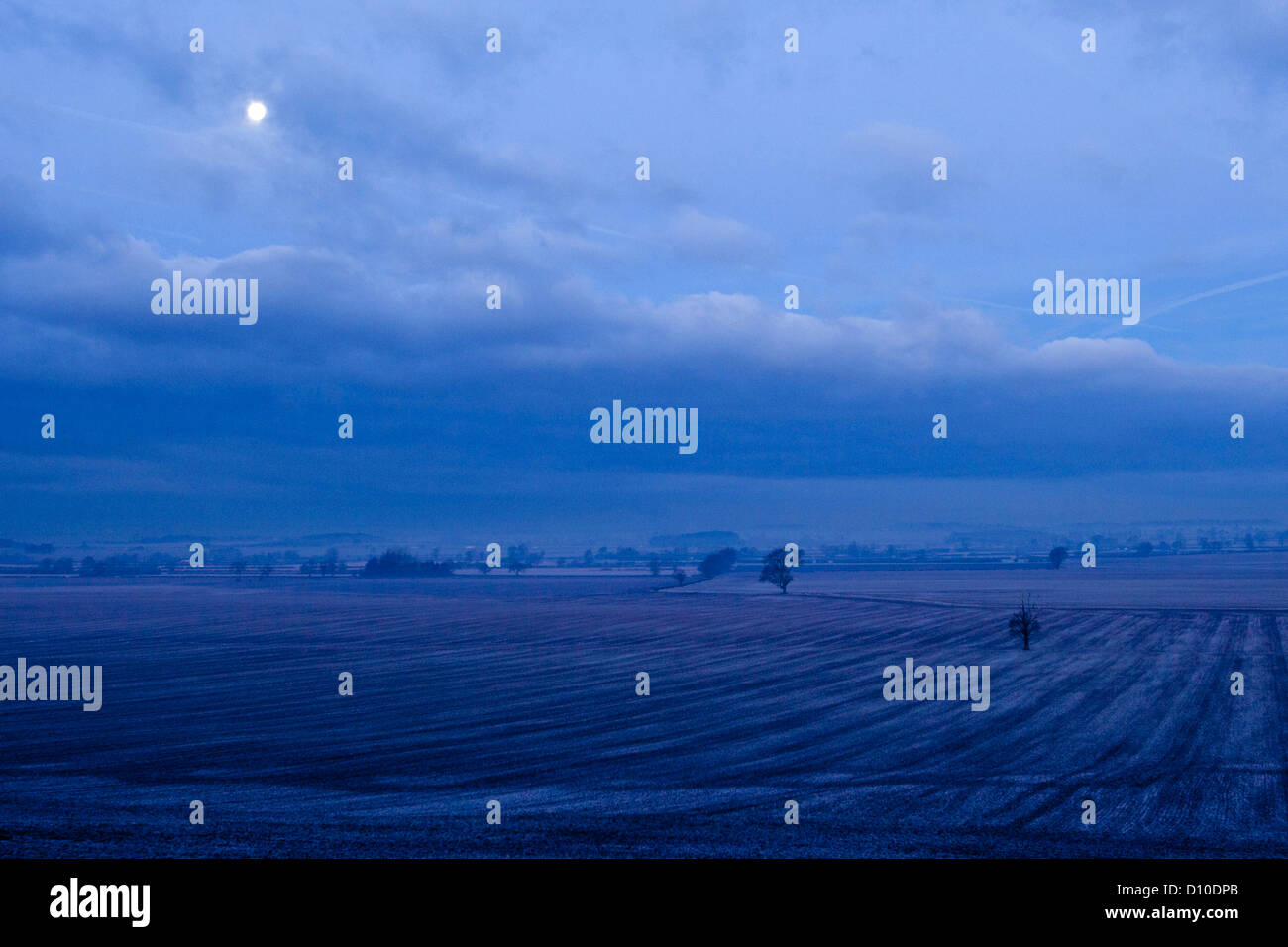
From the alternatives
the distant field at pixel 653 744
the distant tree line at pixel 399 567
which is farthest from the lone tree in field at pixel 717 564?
the distant field at pixel 653 744

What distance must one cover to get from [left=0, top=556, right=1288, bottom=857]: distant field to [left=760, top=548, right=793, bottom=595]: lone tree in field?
141 ft

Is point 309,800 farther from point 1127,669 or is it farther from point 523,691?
point 1127,669

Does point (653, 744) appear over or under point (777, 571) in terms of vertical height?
over

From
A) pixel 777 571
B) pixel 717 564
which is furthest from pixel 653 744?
pixel 717 564

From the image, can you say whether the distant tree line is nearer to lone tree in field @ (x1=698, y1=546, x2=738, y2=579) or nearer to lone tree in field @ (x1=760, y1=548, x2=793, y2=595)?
lone tree in field @ (x1=698, y1=546, x2=738, y2=579)

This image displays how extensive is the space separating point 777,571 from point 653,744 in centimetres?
8950

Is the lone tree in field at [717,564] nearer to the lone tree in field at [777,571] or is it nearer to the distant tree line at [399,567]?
the lone tree in field at [777,571]

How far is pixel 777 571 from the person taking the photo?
116m

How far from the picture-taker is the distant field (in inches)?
676

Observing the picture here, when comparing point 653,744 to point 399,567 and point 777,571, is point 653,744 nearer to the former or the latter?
point 777,571

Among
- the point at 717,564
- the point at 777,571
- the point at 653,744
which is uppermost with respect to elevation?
the point at 653,744

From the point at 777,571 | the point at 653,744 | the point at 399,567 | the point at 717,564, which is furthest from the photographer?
the point at 399,567
